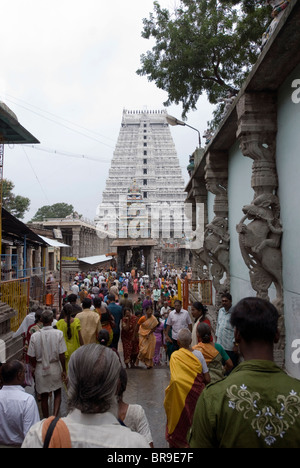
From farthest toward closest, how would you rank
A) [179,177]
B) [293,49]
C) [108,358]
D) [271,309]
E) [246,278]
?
[179,177], [246,278], [293,49], [271,309], [108,358]

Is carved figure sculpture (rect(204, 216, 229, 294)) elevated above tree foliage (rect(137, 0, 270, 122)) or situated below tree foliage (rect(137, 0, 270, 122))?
below

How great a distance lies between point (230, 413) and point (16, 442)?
159 cm

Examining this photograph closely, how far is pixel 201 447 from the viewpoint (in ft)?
4.79

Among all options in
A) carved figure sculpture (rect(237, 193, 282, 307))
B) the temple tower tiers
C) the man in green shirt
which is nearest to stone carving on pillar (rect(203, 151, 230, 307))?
carved figure sculpture (rect(237, 193, 282, 307))

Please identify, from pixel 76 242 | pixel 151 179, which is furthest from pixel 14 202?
pixel 151 179

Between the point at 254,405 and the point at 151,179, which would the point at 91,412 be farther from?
the point at 151,179

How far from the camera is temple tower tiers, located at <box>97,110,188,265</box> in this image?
1912 inches

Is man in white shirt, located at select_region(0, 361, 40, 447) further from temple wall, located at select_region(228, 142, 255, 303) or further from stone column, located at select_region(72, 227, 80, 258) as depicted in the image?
stone column, located at select_region(72, 227, 80, 258)

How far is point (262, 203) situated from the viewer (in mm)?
3947

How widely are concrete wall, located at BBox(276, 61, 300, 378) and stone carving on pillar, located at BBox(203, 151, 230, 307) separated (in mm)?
2729

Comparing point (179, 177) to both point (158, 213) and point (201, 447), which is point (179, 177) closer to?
point (158, 213)

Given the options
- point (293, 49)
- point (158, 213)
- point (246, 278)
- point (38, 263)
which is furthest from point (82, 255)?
point (293, 49)

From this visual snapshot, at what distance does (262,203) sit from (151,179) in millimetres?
56957

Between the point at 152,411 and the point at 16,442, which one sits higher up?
the point at 16,442
